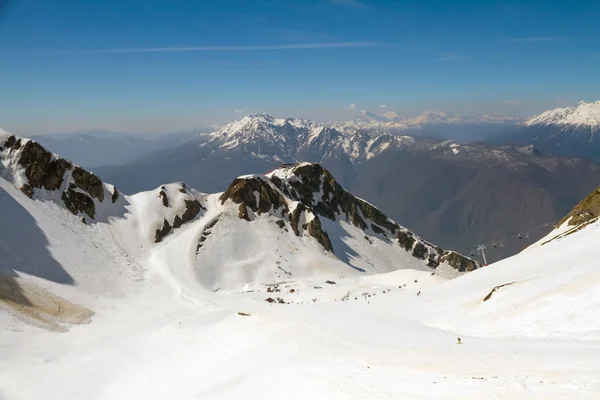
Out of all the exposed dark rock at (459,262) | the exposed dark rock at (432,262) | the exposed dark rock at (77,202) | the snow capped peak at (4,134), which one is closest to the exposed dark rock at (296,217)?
the exposed dark rock at (77,202)

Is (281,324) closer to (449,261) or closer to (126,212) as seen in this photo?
(126,212)

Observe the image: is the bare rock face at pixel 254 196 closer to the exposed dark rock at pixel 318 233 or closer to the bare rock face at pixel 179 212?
the bare rock face at pixel 179 212

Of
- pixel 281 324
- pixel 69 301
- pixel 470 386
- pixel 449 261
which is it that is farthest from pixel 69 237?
pixel 449 261

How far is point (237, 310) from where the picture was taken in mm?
44906

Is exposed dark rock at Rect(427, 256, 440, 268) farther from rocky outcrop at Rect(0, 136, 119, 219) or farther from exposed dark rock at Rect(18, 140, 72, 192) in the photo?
exposed dark rock at Rect(18, 140, 72, 192)

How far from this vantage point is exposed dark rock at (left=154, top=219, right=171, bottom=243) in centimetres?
7910

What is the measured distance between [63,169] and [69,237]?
861 inches

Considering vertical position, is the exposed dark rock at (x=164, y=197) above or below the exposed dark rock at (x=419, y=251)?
above

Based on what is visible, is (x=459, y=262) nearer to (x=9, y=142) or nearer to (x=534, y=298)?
(x=534, y=298)

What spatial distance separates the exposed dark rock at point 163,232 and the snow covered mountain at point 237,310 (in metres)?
0.66

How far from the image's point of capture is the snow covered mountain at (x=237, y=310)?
16531 mm

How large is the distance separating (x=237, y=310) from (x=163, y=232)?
44.6 meters

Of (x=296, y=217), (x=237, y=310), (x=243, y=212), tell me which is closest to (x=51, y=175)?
(x=243, y=212)

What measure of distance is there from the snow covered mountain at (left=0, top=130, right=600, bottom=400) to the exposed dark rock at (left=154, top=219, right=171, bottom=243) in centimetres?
66
